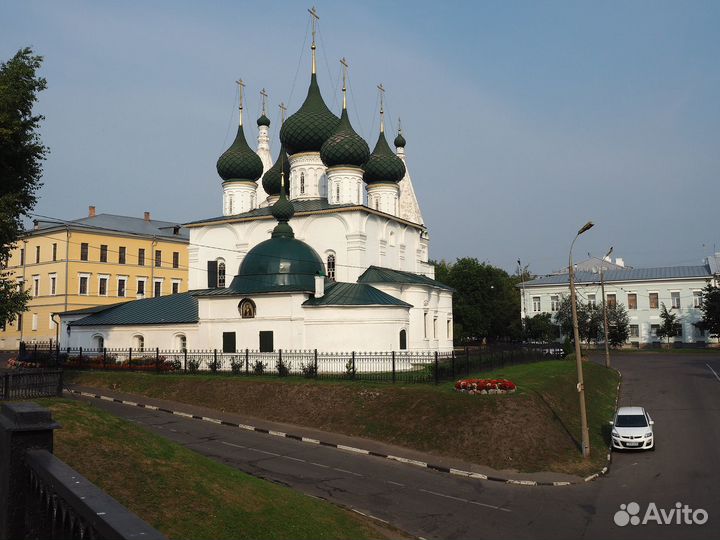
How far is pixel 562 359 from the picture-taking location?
38719 mm

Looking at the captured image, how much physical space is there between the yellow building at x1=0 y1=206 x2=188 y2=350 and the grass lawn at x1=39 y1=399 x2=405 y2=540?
139 feet

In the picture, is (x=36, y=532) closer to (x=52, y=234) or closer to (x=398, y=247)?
(x=398, y=247)

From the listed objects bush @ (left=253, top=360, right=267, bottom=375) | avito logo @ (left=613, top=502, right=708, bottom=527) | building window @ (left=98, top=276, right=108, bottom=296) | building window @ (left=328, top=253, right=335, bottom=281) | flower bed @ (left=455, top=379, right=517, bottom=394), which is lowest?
avito logo @ (left=613, top=502, right=708, bottom=527)

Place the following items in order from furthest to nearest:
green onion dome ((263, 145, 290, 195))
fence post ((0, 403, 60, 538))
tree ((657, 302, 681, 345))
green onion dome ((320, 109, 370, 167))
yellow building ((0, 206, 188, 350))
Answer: tree ((657, 302, 681, 345)) → yellow building ((0, 206, 188, 350)) → green onion dome ((263, 145, 290, 195)) → green onion dome ((320, 109, 370, 167)) → fence post ((0, 403, 60, 538))

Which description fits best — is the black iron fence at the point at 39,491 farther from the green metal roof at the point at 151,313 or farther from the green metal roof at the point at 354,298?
the green metal roof at the point at 151,313

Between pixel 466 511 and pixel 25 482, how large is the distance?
10.2 metres

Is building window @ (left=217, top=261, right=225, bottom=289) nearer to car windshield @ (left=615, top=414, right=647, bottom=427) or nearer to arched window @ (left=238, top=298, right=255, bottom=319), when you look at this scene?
arched window @ (left=238, top=298, right=255, bottom=319)

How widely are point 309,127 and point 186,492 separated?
31.3 metres

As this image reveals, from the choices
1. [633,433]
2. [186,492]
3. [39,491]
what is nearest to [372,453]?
[633,433]

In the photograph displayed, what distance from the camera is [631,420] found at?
62.4 ft

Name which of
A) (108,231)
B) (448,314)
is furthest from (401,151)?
(108,231)

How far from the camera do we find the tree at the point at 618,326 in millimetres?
52531

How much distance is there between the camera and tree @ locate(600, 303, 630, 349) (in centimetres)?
5253

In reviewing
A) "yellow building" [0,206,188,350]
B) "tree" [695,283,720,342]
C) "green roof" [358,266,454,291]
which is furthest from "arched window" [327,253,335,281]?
"tree" [695,283,720,342]
